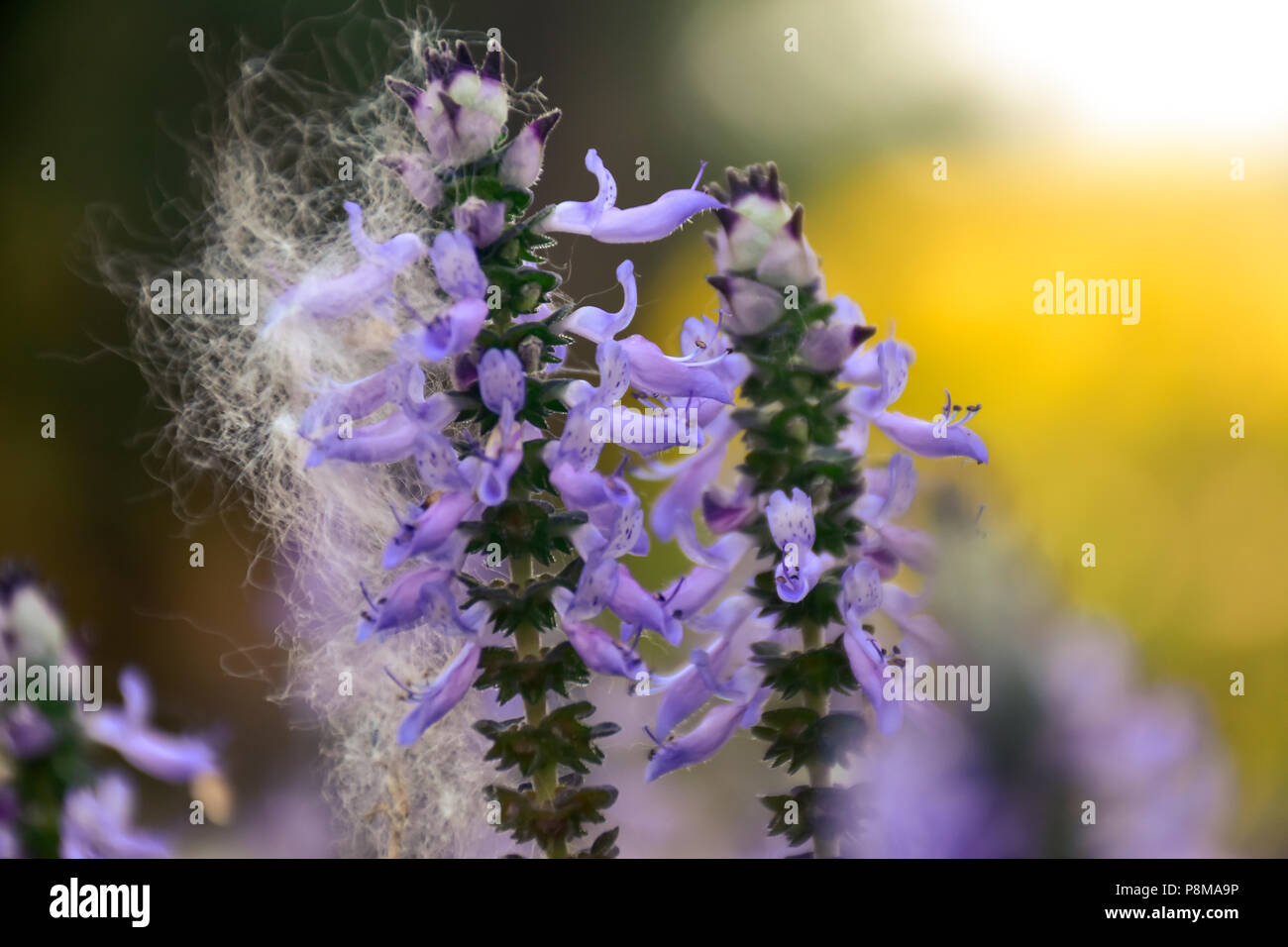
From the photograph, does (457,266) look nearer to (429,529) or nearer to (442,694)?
(429,529)

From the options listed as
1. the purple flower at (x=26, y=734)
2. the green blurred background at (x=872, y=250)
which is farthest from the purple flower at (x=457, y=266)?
the green blurred background at (x=872, y=250)

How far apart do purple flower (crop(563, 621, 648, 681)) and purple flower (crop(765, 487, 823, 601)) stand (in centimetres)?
15

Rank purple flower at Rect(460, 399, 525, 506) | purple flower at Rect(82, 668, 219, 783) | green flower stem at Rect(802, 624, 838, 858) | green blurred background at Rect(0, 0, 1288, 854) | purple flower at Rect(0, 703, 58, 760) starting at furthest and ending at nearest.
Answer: green blurred background at Rect(0, 0, 1288, 854) < purple flower at Rect(82, 668, 219, 783) < purple flower at Rect(0, 703, 58, 760) < green flower stem at Rect(802, 624, 838, 858) < purple flower at Rect(460, 399, 525, 506)

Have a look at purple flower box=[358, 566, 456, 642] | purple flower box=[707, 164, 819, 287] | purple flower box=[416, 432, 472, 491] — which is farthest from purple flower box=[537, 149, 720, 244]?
purple flower box=[358, 566, 456, 642]

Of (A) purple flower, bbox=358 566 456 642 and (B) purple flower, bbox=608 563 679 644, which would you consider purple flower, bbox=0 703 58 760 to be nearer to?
(A) purple flower, bbox=358 566 456 642

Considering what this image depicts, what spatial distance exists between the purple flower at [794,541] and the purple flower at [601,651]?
0.49 feet

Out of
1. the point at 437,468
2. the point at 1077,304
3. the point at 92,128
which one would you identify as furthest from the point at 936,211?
the point at 437,468

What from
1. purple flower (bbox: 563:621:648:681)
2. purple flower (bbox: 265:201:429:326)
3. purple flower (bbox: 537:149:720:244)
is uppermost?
purple flower (bbox: 537:149:720:244)

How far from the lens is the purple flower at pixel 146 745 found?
1486 millimetres

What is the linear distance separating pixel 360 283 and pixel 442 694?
0.38 meters

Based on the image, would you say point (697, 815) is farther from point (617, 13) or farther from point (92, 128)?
point (92, 128)

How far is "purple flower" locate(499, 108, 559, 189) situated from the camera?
1.13 m

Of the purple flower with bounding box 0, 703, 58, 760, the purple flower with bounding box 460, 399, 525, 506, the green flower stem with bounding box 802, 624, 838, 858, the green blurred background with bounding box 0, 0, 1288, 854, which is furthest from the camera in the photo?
the green blurred background with bounding box 0, 0, 1288, 854

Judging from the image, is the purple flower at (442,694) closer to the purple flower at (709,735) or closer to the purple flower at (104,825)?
the purple flower at (709,735)
